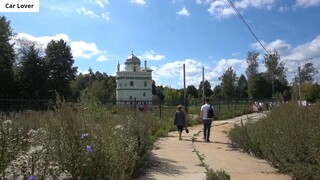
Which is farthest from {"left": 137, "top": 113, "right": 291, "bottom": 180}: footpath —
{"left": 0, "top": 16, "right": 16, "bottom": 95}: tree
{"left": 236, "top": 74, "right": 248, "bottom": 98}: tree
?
{"left": 236, "top": 74, "right": 248, "bottom": 98}: tree

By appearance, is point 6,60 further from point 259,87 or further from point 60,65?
point 259,87

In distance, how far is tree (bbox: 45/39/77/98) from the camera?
68.3 meters

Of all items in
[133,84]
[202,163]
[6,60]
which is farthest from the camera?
[133,84]

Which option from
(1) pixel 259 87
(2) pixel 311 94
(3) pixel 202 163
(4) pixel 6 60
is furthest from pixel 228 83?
(3) pixel 202 163

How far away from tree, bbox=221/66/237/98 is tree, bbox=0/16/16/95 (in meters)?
43.5

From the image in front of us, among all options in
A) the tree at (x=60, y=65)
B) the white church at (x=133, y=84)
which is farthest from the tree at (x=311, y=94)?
the white church at (x=133, y=84)

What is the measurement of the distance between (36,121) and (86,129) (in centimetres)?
583

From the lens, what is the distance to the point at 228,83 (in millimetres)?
88688

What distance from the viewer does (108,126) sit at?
22.3 ft

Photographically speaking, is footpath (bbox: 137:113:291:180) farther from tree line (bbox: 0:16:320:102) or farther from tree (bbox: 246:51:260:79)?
tree (bbox: 246:51:260:79)

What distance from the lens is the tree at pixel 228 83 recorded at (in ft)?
288

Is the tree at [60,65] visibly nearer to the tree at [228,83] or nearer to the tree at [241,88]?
the tree at [228,83]

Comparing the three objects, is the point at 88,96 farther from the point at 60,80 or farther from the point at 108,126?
the point at 60,80

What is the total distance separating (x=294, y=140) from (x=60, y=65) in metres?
66.3
